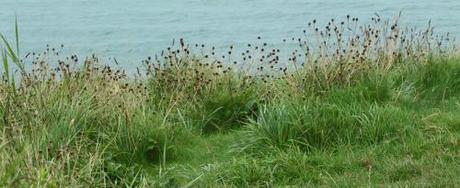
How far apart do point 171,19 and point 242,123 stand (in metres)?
12.2

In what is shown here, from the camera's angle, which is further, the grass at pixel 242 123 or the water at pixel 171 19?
the water at pixel 171 19

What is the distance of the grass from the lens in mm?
4914

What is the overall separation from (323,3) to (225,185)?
15959 mm

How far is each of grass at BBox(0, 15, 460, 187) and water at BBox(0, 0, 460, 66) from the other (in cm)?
635

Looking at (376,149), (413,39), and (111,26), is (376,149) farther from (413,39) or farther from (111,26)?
(111,26)

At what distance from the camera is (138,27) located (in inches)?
691

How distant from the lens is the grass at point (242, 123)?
193 inches

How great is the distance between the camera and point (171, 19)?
18578mm

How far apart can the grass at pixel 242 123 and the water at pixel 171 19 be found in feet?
20.8

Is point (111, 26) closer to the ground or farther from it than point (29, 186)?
closer to the ground

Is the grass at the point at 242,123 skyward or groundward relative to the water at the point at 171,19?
skyward

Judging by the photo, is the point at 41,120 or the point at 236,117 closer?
the point at 41,120

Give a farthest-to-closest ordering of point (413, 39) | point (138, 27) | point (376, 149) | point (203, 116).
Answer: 1. point (138, 27)
2. point (413, 39)
3. point (203, 116)
4. point (376, 149)

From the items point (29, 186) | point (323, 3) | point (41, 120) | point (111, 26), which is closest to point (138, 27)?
point (111, 26)
